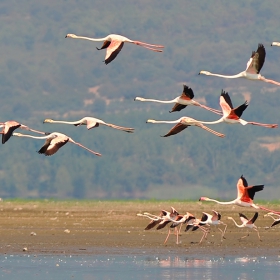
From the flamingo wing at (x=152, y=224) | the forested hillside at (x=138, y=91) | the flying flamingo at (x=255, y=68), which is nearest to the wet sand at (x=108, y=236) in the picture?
the flamingo wing at (x=152, y=224)

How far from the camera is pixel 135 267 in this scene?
805 inches

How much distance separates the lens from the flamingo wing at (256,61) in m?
17.8

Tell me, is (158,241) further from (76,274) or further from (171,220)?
(76,274)

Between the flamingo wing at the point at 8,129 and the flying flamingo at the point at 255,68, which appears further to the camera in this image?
the flamingo wing at the point at 8,129

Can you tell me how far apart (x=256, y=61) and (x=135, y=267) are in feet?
14.6

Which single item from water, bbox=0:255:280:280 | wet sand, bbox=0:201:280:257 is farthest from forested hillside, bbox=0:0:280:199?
water, bbox=0:255:280:280

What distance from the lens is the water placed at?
1922 centimetres

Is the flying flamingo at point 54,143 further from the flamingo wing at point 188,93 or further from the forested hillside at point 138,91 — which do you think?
the forested hillside at point 138,91

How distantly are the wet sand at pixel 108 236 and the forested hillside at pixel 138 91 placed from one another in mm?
21521

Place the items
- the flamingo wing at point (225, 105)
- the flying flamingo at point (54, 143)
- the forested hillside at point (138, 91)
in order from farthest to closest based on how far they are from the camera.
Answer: the forested hillside at point (138, 91), the flamingo wing at point (225, 105), the flying flamingo at point (54, 143)

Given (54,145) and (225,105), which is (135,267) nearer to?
(54,145)

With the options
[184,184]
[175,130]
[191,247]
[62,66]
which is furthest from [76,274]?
[62,66]

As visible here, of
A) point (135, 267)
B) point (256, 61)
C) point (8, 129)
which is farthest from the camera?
point (135, 267)

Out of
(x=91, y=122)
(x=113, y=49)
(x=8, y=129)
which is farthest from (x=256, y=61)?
(x=8, y=129)
